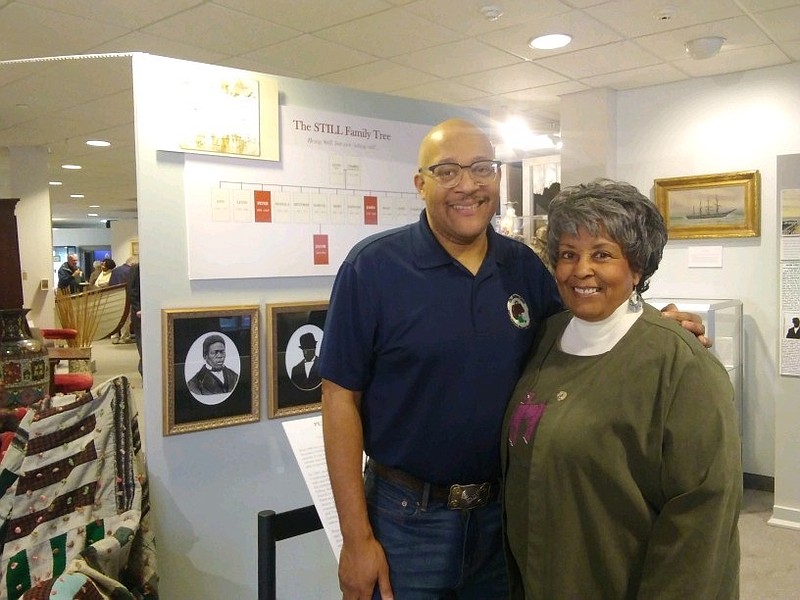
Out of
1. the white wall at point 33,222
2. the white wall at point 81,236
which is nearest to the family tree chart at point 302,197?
the white wall at point 33,222

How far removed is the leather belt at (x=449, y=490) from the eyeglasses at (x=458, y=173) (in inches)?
24.0

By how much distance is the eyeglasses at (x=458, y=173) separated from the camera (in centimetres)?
139

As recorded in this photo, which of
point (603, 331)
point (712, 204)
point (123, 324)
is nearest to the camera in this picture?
point (603, 331)

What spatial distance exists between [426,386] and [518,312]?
267 mm

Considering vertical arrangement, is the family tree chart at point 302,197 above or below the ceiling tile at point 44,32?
below

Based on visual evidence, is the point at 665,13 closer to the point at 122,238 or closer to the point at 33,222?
the point at 33,222

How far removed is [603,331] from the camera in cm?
126

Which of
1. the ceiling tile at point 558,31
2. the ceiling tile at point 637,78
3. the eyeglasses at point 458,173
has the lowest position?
the eyeglasses at point 458,173

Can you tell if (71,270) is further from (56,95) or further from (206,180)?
(206,180)

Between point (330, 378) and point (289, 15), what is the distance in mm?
2290

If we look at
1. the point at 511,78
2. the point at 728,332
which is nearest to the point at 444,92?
the point at 511,78

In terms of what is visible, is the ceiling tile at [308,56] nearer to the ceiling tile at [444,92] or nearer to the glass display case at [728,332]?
the ceiling tile at [444,92]

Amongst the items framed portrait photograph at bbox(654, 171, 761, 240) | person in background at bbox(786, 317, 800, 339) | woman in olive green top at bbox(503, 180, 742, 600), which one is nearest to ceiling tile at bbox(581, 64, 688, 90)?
framed portrait photograph at bbox(654, 171, 761, 240)

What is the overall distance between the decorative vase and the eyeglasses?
2261mm
